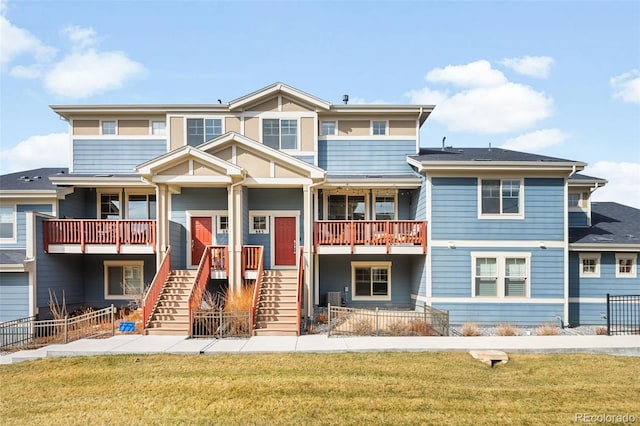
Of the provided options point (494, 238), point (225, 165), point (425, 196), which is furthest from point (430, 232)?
point (225, 165)

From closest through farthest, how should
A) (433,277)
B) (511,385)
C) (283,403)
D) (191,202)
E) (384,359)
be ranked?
(283,403) < (511,385) < (384,359) < (433,277) < (191,202)

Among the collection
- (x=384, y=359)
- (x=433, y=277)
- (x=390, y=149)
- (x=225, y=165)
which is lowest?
(x=384, y=359)

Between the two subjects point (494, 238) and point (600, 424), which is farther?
point (494, 238)

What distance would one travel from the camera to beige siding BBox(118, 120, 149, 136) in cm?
1794

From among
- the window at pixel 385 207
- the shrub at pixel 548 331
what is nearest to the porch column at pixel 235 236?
the window at pixel 385 207

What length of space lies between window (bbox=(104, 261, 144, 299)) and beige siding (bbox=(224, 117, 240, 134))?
7069 millimetres

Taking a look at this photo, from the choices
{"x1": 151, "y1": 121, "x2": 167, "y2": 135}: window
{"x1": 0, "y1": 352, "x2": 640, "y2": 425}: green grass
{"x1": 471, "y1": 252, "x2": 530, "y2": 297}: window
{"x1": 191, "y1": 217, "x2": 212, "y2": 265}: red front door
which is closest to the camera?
{"x1": 0, "y1": 352, "x2": 640, "y2": 425}: green grass

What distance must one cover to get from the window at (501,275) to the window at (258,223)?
8.43m

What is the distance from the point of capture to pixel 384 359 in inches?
387

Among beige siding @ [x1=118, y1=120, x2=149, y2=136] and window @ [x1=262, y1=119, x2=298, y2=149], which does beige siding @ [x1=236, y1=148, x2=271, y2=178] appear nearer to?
window @ [x1=262, y1=119, x2=298, y2=149]

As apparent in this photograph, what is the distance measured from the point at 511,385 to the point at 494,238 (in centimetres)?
784

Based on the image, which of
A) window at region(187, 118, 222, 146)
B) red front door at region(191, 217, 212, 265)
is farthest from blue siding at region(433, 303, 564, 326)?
window at region(187, 118, 222, 146)

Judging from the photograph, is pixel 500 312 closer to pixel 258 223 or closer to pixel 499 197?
pixel 499 197

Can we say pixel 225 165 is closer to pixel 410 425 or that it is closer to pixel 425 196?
pixel 425 196
